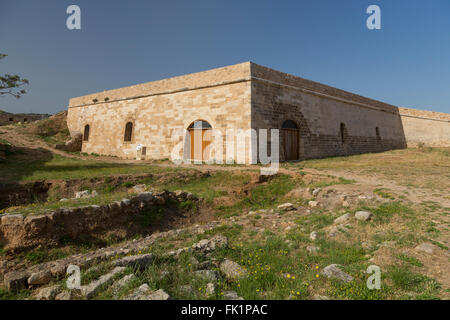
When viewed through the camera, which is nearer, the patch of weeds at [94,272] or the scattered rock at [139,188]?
the patch of weeds at [94,272]

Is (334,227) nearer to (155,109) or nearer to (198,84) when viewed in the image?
(198,84)

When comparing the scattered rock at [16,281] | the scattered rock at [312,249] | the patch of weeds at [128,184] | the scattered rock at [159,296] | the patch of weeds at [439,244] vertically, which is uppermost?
the patch of weeds at [128,184]

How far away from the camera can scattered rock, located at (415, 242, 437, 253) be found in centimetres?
333

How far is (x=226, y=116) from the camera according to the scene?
41.3ft

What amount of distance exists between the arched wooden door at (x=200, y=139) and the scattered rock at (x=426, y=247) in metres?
10.5


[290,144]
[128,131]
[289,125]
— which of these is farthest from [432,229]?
[128,131]

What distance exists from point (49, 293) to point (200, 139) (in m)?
11.0

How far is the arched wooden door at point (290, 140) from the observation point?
44.4 feet

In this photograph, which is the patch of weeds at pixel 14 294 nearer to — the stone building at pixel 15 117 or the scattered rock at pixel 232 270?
the scattered rock at pixel 232 270

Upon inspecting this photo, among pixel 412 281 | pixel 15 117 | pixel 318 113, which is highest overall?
pixel 15 117

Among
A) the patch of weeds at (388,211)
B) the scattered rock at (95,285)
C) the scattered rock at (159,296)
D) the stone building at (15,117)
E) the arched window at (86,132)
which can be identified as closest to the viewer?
the scattered rock at (159,296)

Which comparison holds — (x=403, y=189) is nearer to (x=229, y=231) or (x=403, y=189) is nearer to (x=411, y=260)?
(x=411, y=260)

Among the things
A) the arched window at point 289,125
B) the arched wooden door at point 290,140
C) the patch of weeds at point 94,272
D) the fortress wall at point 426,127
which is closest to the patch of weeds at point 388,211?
the patch of weeds at point 94,272

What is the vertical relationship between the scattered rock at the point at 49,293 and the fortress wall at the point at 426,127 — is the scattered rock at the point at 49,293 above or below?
below
